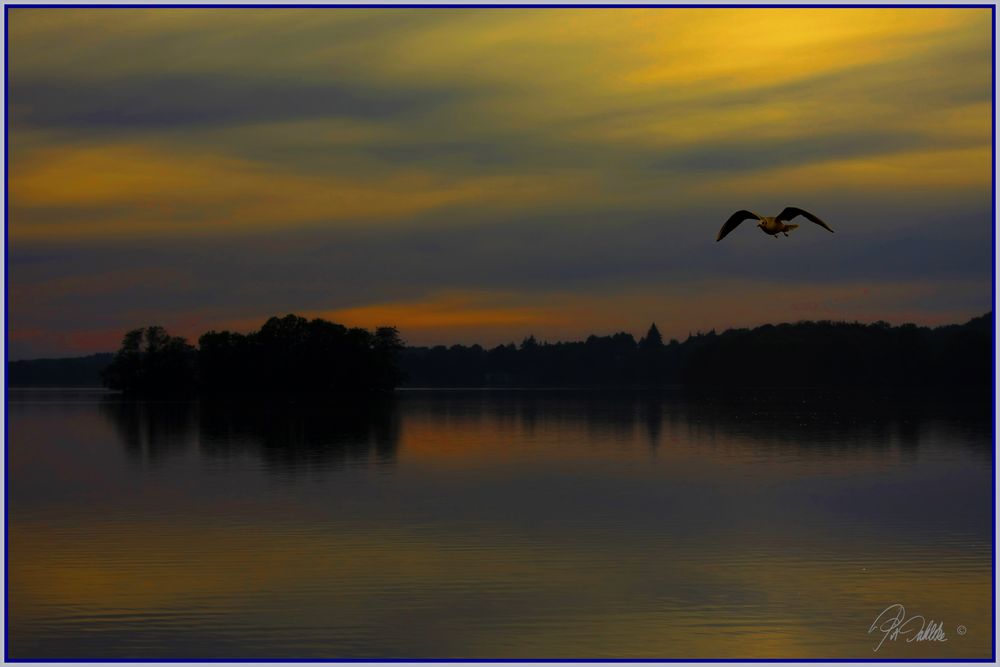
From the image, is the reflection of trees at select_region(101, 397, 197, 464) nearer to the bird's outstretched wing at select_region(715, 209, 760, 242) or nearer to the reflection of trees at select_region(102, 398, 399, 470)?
the reflection of trees at select_region(102, 398, 399, 470)

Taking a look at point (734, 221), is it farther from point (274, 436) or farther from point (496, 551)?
point (274, 436)

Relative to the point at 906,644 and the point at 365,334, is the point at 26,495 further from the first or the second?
the point at 365,334

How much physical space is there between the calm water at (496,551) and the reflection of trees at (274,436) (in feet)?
1.84

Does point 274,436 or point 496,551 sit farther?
point 274,436

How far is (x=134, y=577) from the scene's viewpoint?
76.8ft

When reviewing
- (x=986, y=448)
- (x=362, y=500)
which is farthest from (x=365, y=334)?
(x=362, y=500)

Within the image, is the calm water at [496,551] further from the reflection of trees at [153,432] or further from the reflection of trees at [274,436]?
the reflection of trees at [153,432]

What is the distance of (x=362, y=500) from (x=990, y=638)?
59.9ft
